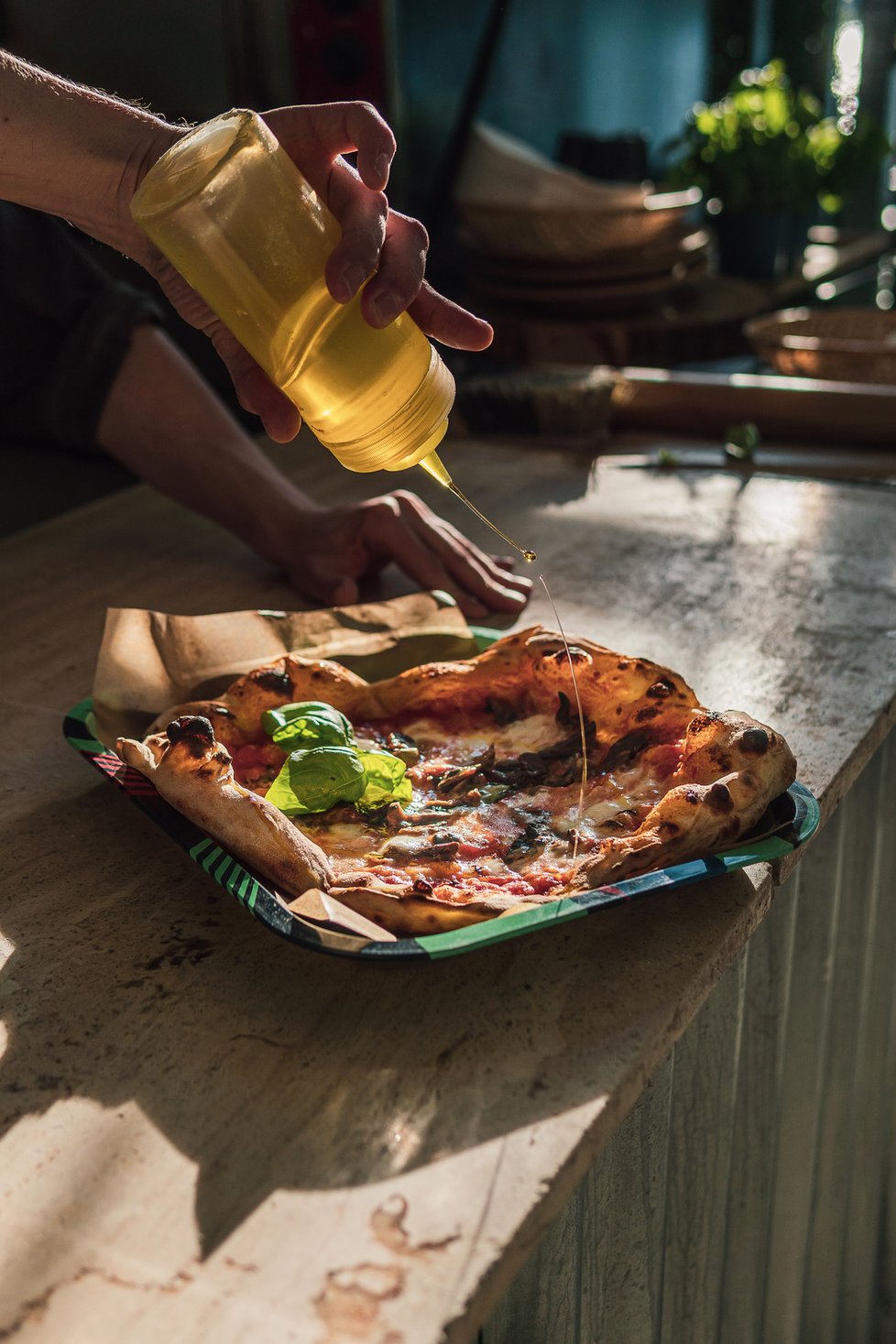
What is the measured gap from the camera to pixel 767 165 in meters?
3.38

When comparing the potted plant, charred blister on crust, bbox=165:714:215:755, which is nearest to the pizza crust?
charred blister on crust, bbox=165:714:215:755

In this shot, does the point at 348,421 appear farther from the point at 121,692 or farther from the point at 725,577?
the point at 725,577

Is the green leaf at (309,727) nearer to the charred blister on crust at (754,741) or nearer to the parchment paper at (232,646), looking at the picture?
the parchment paper at (232,646)

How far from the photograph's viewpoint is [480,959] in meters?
0.82

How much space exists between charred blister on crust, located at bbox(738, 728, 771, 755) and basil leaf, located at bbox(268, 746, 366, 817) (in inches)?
11.0

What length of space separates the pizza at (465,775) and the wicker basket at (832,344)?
1.48m

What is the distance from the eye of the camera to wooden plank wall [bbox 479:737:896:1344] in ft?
2.84

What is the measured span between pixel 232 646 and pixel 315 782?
1.00ft

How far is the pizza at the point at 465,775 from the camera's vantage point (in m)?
0.81

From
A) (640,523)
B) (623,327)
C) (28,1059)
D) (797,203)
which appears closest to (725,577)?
(640,523)

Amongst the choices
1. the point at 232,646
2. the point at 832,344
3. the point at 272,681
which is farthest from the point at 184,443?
the point at 832,344

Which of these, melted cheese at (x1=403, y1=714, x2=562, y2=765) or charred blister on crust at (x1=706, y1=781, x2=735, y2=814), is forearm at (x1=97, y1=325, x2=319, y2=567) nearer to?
melted cheese at (x1=403, y1=714, x2=562, y2=765)

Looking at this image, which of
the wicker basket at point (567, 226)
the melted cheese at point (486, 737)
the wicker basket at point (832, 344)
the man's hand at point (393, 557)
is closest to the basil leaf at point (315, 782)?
the melted cheese at point (486, 737)

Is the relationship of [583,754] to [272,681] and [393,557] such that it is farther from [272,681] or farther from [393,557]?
[393,557]
